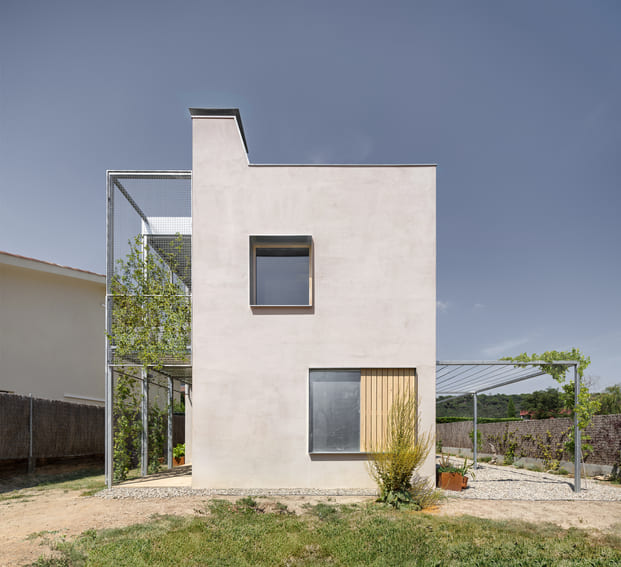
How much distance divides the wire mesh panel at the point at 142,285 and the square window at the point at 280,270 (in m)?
1.58

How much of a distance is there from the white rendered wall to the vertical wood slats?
19 cm

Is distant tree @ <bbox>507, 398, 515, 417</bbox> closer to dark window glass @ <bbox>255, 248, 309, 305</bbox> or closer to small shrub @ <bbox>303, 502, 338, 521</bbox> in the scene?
dark window glass @ <bbox>255, 248, 309, 305</bbox>

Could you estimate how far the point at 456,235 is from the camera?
20.4m

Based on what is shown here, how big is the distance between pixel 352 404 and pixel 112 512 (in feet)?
14.6

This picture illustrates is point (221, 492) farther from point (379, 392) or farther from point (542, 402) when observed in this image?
point (542, 402)

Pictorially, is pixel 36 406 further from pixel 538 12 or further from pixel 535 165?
pixel 535 165

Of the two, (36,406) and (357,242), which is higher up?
(357,242)

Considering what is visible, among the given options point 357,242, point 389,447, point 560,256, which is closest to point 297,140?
point 357,242

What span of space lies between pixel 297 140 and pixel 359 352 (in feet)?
26.4

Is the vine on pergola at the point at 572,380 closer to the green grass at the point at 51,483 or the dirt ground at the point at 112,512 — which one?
the dirt ground at the point at 112,512

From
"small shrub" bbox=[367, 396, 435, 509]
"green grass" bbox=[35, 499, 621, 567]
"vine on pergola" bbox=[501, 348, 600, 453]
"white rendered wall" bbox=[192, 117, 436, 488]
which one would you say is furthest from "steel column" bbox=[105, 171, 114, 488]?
"vine on pergola" bbox=[501, 348, 600, 453]

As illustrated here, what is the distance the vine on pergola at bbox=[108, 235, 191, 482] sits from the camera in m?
9.73

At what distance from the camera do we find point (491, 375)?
12.5 m

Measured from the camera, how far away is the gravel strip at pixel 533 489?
29.5 ft
